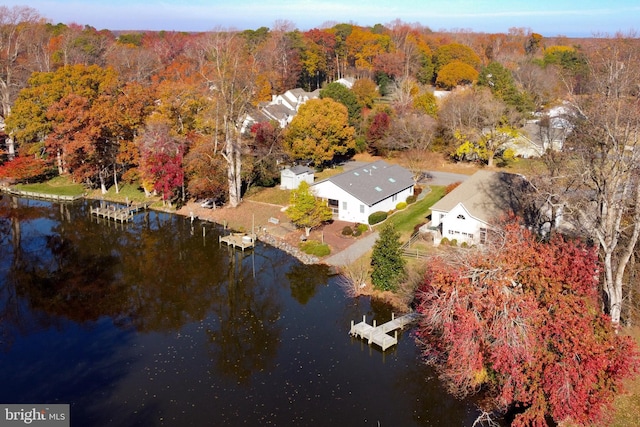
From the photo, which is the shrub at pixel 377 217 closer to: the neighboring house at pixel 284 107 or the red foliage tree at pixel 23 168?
the neighboring house at pixel 284 107

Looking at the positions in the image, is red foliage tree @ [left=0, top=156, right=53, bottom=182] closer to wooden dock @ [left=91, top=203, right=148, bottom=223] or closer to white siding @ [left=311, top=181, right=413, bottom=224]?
wooden dock @ [left=91, top=203, right=148, bottom=223]

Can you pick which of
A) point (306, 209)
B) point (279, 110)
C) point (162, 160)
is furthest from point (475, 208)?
point (279, 110)

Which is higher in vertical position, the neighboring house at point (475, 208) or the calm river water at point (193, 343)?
the neighboring house at point (475, 208)

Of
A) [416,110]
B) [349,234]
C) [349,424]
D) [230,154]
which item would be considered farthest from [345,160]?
[349,424]

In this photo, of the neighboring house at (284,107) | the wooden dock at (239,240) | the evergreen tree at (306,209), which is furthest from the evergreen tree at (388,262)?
the neighboring house at (284,107)

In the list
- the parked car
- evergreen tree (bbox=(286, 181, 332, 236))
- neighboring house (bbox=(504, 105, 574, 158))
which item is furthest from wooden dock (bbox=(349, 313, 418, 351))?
neighboring house (bbox=(504, 105, 574, 158))
